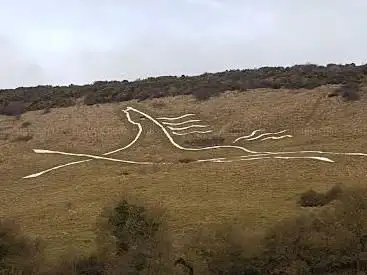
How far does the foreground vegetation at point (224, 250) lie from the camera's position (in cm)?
2581

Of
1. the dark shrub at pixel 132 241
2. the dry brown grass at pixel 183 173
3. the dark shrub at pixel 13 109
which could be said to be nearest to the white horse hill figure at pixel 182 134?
the dry brown grass at pixel 183 173

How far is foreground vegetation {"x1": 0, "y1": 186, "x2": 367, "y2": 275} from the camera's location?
25812mm

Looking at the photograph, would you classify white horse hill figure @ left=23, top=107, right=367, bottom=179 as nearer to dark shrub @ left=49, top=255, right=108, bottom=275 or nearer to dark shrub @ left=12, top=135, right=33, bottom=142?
dark shrub @ left=12, top=135, right=33, bottom=142

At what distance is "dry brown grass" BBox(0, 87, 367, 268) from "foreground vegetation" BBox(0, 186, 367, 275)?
2215mm

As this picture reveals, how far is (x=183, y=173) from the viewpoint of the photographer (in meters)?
44.5

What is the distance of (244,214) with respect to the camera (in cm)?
3434

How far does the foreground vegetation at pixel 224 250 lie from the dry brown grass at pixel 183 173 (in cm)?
222

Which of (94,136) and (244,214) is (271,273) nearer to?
(244,214)

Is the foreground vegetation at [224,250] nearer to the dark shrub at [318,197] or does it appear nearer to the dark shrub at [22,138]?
the dark shrub at [318,197]

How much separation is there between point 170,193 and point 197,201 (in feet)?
8.44

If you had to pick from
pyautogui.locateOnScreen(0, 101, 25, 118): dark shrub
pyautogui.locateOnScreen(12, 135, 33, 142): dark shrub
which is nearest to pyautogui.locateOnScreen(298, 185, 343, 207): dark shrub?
pyautogui.locateOnScreen(12, 135, 33, 142): dark shrub

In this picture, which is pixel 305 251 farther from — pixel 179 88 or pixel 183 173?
pixel 179 88

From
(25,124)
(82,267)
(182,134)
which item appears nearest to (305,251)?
(82,267)

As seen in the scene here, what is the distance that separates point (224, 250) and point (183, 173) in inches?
722
